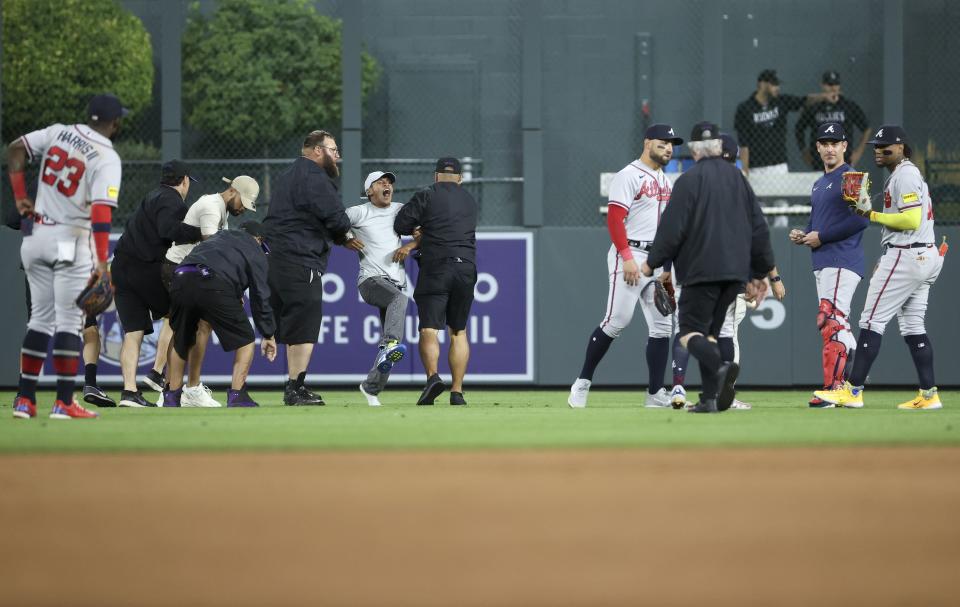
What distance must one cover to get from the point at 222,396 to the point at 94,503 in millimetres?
8696

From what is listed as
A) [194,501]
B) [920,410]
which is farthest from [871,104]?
[194,501]

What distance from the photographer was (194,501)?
542 cm

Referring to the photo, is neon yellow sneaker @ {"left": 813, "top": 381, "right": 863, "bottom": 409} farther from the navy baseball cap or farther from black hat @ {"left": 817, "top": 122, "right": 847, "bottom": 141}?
the navy baseball cap

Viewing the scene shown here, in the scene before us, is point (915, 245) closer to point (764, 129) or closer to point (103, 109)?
point (764, 129)

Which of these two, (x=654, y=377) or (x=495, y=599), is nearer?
(x=495, y=599)

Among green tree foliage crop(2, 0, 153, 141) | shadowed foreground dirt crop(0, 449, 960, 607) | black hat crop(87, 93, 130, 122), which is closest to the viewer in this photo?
shadowed foreground dirt crop(0, 449, 960, 607)

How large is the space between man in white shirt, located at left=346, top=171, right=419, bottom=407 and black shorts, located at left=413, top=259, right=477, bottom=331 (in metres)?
0.18

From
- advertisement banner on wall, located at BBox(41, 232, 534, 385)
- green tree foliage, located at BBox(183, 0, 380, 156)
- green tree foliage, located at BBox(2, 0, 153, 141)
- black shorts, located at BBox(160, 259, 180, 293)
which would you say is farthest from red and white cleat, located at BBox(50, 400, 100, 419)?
green tree foliage, located at BBox(2, 0, 153, 141)

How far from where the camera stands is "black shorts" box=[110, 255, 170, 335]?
11492mm

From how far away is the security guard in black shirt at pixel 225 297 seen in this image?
34.6ft

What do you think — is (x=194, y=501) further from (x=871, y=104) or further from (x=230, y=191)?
(x=871, y=104)

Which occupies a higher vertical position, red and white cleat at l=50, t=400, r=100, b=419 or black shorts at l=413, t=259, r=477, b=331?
black shorts at l=413, t=259, r=477, b=331

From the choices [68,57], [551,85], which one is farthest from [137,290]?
[68,57]

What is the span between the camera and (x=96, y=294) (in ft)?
29.3
